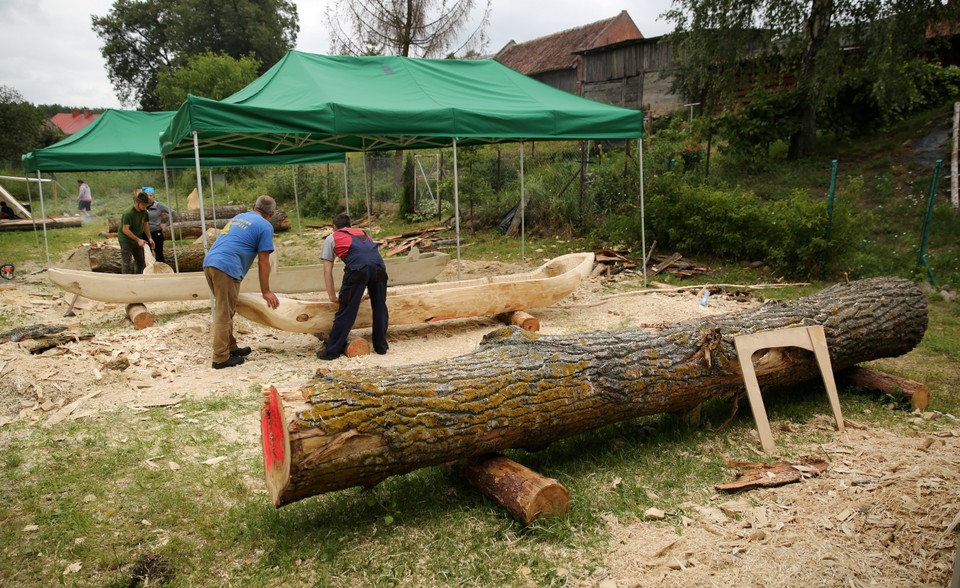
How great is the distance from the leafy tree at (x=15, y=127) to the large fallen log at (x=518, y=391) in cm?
3177

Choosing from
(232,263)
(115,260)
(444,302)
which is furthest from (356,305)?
(115,260)

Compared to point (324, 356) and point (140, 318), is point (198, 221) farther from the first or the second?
point (324, 356)

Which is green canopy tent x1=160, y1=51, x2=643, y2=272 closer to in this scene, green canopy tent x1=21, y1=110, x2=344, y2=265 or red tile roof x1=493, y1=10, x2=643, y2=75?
green canopy tent x1=21, y1=110, x2=344, y2=265

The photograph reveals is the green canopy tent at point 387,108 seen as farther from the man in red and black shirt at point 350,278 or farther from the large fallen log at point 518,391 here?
the large fallen log at point 518,391

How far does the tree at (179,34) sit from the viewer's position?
41188mm

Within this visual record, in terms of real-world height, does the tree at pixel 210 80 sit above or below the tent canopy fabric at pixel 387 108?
above

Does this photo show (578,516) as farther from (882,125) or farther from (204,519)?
(882,125)

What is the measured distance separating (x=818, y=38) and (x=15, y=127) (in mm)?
31227


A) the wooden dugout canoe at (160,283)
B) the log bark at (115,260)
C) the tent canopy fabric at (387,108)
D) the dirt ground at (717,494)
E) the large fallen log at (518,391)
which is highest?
the tent canopy fabric at (387,108)

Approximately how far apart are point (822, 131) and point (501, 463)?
600 inches

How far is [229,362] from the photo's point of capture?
6.11 m

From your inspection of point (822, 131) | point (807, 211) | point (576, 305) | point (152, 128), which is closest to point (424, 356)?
point (576, 305)

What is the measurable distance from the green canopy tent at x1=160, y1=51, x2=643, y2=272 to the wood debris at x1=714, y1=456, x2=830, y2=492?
201 inches

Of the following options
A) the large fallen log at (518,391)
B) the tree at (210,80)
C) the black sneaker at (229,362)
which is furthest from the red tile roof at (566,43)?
the large fallen log at (518,391)
